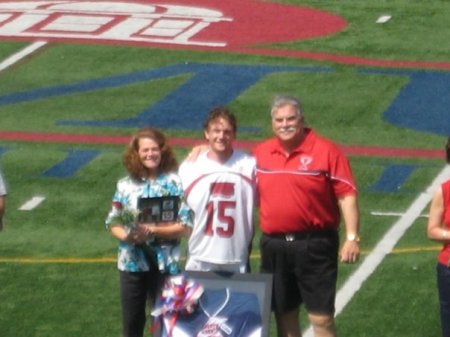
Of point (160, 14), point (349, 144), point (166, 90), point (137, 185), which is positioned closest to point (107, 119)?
point (166, 90)

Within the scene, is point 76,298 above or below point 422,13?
below

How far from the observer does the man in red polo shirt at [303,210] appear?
928cm

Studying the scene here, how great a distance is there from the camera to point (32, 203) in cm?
1441

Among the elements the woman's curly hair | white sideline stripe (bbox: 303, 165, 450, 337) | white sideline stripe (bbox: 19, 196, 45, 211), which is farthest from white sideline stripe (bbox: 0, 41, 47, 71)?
the woman's curly hair

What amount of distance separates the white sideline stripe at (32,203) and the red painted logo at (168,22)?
7.07 meters

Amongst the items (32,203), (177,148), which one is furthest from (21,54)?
(32,203)

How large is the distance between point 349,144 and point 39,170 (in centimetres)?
317

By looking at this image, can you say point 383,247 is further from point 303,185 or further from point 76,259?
point 303,185

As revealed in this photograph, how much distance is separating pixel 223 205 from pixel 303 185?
474mm

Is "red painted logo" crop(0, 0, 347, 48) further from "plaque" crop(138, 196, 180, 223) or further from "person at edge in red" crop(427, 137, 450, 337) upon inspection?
"person at edge in red" crop(427, 137, 450, 337)

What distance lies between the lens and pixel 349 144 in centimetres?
1648

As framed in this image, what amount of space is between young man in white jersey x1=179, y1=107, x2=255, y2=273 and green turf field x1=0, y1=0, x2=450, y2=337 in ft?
6.19

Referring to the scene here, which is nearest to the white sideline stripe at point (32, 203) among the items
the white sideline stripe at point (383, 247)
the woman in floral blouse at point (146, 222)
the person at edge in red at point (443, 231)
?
the white sideline stripe at point (383, 247)

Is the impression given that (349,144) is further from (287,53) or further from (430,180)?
(287,53)
